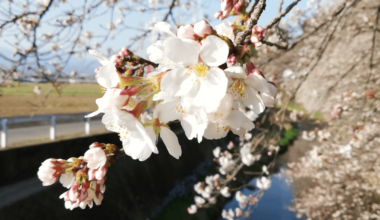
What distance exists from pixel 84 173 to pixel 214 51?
0.58 m

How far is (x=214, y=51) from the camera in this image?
0.48m

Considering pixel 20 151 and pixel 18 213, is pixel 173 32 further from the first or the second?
pixel 20 151

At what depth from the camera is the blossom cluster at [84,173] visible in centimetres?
69

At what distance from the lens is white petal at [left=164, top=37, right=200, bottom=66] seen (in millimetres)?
460

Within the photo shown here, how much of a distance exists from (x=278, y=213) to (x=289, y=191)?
57.9 inches

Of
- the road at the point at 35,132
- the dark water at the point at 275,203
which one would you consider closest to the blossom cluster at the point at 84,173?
the road at the point at 35,132

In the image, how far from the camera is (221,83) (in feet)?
1.52

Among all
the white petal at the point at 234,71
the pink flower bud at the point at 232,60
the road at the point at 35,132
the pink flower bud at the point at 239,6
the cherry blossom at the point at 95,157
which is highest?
the pink flower bud at the point at 239,6

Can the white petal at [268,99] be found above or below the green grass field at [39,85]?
above

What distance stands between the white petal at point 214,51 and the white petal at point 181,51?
2 cm

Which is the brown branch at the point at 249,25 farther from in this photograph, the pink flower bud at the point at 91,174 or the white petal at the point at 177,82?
the pink flower bud at the point at 91,174

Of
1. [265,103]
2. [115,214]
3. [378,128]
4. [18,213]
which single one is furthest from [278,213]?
[265,103]

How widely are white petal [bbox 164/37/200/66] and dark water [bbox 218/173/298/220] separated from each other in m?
6.19

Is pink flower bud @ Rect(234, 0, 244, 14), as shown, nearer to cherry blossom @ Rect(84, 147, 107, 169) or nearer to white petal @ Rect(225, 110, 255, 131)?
white petal @ Rect(225, 110, 255, 131)
